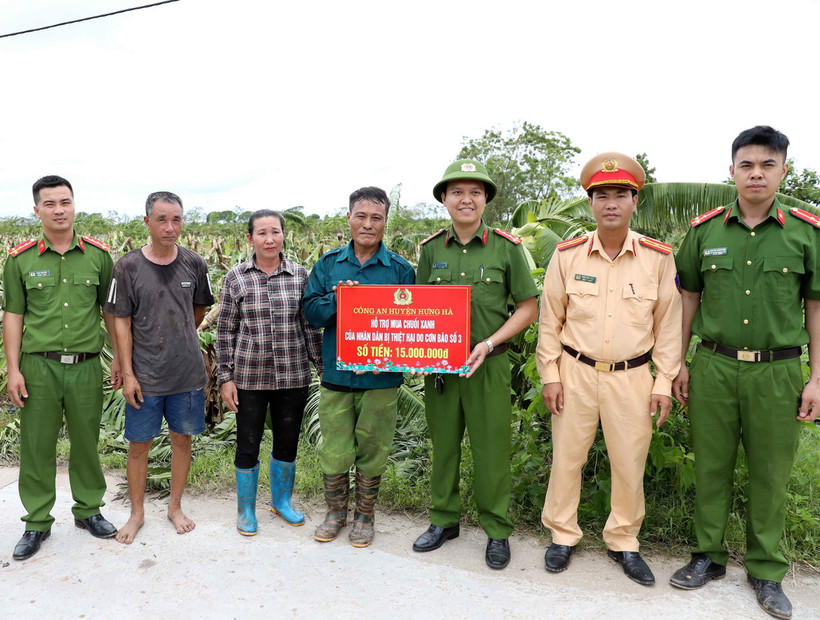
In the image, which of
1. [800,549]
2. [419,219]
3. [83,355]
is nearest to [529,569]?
[800,549]

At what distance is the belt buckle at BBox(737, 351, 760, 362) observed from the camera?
114 inches

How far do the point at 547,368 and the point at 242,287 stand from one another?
73.1 inches

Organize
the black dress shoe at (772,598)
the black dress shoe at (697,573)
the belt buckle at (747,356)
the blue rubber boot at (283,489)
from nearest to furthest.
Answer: the black dress shoe at (772,598), the belt buckle at (747,356), the black dress shoe at (697,573), the blue rubber boot at (283,489)

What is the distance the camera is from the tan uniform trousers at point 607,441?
3.11 metres

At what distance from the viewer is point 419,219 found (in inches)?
795

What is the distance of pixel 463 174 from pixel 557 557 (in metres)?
2.16

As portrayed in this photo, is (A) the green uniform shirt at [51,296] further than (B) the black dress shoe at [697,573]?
Yes

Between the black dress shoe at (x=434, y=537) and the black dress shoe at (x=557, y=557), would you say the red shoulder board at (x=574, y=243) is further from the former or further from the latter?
the black dress shoe at (x=434, y=537)

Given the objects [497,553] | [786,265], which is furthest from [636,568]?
[786,265]

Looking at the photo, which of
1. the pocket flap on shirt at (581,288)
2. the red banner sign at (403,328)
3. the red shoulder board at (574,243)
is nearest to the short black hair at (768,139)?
the red shoulder board at (574,243)

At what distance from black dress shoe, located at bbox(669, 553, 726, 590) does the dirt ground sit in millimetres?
40

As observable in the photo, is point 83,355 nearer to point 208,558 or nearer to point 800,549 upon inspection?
point 208,558

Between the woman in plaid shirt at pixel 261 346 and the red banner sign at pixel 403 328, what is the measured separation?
42cm

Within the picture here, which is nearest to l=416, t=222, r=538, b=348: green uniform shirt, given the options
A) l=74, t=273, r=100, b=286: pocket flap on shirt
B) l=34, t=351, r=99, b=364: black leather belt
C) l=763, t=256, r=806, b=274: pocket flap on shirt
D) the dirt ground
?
l=763, t=256, r=806, b=274: pocket flap on shirt
